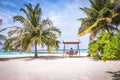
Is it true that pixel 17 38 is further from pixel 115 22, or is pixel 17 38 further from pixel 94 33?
pixel 115 22

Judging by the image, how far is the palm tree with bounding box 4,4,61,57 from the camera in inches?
904

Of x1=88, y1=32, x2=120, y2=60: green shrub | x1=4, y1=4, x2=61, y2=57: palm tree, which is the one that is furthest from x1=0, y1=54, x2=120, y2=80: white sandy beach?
x1=4, y1=4, x2=61, y2=57: palm tree

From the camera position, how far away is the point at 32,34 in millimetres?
24297

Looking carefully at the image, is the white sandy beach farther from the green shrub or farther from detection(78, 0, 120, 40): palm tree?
detection(78, 0, 120, 40): palm tree

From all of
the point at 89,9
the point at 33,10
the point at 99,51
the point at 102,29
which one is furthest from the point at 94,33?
the point at 99,51

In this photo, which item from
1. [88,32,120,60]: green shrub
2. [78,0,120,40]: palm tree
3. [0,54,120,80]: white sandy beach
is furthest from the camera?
[78,0,120,40]: palm tree

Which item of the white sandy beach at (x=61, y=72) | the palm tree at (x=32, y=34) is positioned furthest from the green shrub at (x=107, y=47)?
the palm tree at (x=32, y=34)

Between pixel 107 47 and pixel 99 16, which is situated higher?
A: pixel 99 16

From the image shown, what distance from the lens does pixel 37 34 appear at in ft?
79.6

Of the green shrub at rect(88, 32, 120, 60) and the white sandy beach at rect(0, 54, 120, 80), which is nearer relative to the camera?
the green shrub at rect(88, 32, 120, 60)

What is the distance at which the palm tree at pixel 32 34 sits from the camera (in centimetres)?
2297

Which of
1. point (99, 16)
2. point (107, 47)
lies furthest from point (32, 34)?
point (107, 47)

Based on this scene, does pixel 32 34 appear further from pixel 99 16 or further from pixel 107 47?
pixel 107 47

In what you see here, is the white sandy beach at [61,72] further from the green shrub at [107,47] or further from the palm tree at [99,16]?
the palm tree at [99,16]
